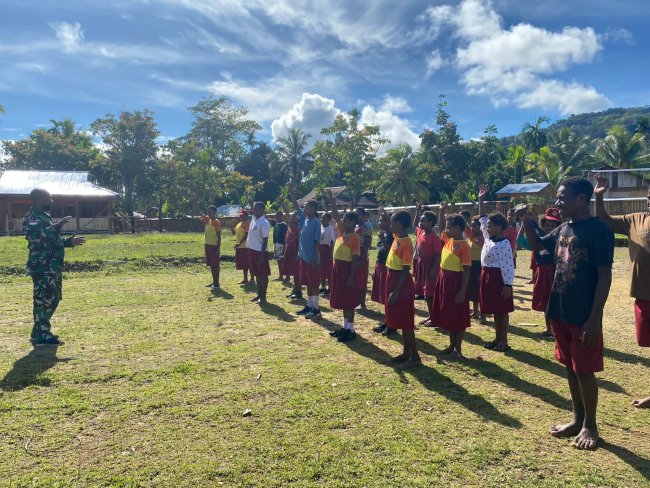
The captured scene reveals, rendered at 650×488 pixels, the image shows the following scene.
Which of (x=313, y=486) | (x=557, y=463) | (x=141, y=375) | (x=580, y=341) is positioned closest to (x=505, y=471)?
(x=557, y=463)

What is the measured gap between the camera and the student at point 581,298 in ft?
11.4

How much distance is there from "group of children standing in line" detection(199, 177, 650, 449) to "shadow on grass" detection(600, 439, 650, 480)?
0.13 metres

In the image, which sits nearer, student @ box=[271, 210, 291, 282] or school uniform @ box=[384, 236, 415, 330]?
school uniform @ box=[384, 236, 415, 330]

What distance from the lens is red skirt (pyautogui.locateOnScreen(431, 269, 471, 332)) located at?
Answer: 5629 millimetres

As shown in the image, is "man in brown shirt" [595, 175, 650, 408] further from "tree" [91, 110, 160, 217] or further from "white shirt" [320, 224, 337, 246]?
"tree" [91, 110, 160, 217]

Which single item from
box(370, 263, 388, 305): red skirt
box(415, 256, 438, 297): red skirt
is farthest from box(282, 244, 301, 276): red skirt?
box(415, 256, 438, 297): red skirt

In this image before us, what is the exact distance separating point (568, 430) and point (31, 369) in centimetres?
567

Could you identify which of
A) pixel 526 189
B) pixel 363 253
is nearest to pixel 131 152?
pixel 526 189

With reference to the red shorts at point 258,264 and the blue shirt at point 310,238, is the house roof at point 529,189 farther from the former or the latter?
the blue shirt at point 310,238

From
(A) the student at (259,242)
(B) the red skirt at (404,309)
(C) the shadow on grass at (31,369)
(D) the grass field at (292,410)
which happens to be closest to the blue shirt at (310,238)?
(A) the student at (259,242)

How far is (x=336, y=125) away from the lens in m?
45.7

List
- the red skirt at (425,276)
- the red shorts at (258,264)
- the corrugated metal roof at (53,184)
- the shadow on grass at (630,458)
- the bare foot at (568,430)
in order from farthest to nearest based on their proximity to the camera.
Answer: the corrugated metal roof at (53,184), the red shorts at (258,264), the red skirt at (425,276), the bare foot at (568,430), the shadow on grass at (630,458)

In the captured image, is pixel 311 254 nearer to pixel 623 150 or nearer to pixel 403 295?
pixel 403 295

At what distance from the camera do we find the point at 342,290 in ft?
21.8
